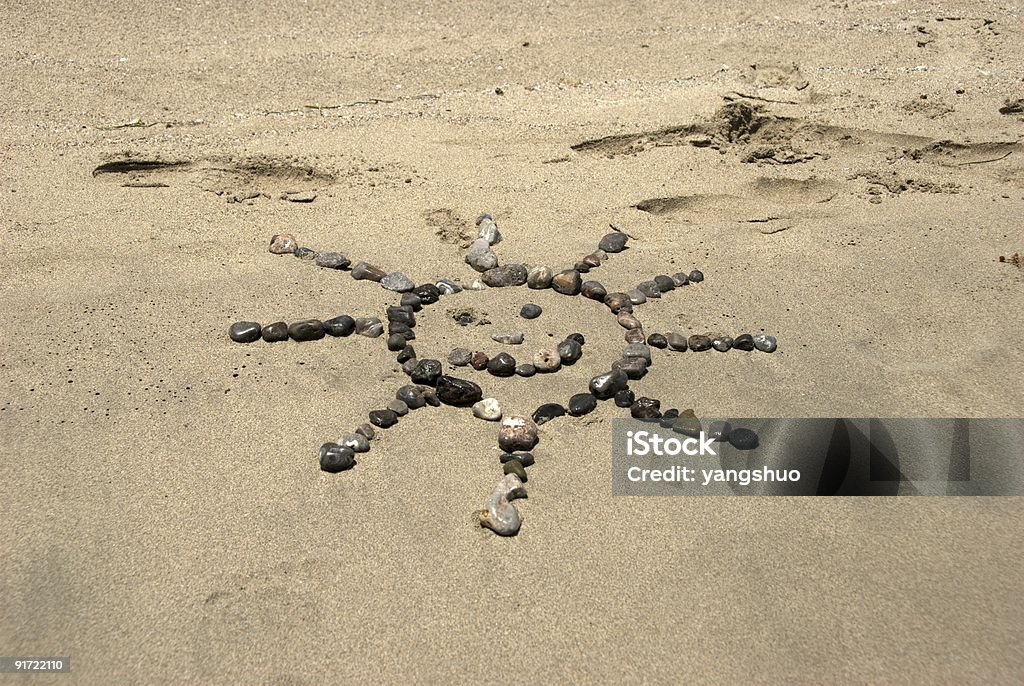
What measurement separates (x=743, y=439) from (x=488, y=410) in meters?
0.84

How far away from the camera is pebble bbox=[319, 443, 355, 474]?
2945 mm

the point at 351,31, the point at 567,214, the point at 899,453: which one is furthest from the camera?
the point at 351,31

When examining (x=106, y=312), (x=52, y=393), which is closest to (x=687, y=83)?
(x=106, y=312)

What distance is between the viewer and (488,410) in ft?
10.4

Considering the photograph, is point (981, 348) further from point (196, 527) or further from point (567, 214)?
point (196, 527)

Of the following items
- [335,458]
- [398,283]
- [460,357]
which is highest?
[398,283]

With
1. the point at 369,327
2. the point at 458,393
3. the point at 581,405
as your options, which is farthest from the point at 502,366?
the point at 369,327

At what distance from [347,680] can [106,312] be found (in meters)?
1.92

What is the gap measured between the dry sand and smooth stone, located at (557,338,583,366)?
0.04 metres

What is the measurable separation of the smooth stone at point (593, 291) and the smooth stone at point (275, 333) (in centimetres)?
117

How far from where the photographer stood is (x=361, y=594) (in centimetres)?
258

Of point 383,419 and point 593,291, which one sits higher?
point 593,291

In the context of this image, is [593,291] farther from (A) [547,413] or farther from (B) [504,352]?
(A) [547,413]

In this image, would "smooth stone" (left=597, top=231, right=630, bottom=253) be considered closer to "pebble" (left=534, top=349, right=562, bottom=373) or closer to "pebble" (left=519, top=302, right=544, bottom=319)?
"pebble" (left=519, top=302, right=544, bottom=319)
